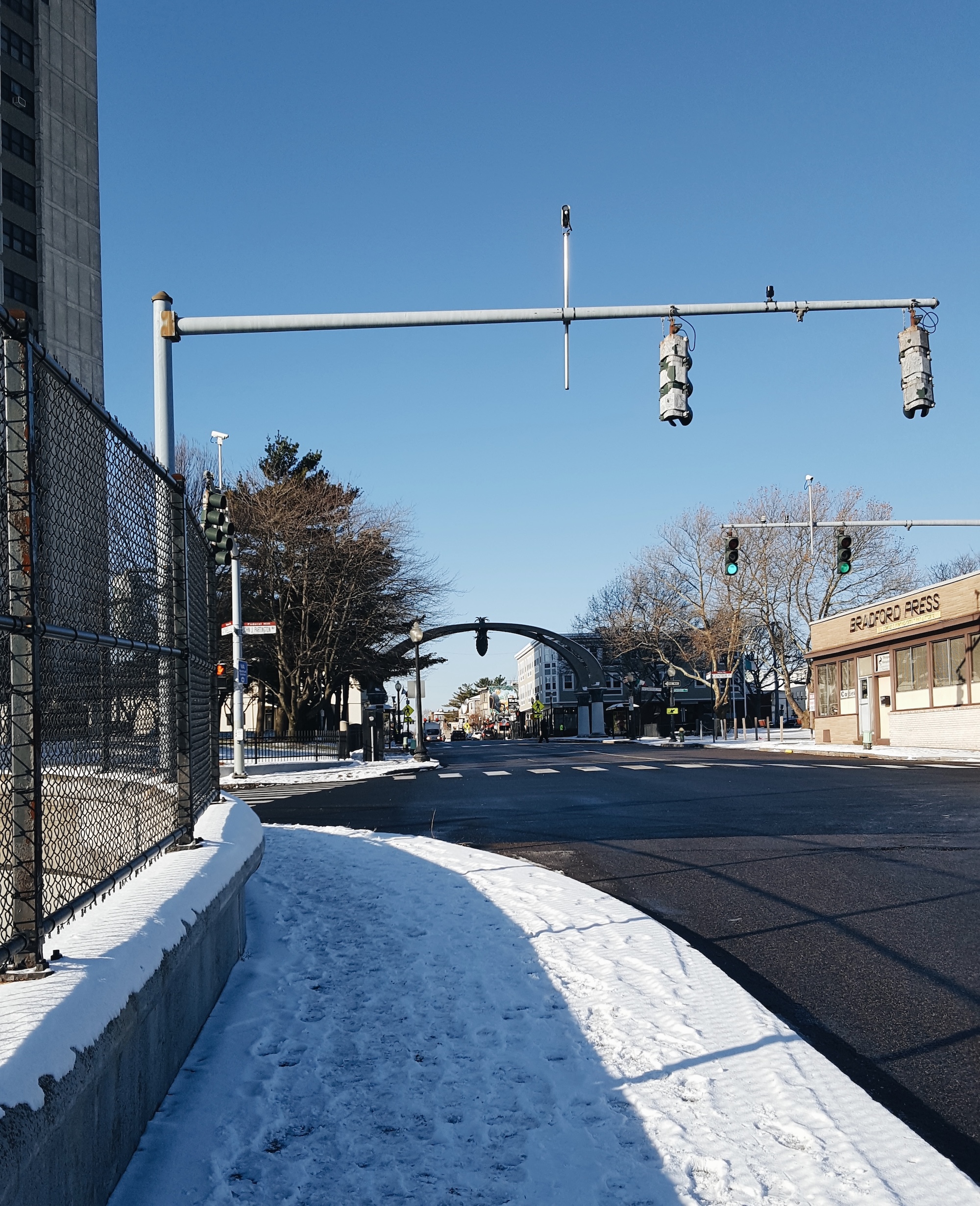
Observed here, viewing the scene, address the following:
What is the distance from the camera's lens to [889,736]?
3903 cm

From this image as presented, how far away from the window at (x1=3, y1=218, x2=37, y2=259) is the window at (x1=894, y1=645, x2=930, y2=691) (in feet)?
135

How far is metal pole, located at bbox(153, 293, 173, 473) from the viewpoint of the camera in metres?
10.6

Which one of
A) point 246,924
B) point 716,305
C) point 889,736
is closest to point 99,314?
point 889,736

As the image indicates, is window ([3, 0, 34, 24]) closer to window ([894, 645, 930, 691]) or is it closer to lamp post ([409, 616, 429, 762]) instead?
lamp post ([409, 616, 429, 762])

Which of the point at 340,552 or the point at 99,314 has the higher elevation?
the point at 99,314

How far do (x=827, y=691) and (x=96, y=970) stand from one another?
45.7 metres

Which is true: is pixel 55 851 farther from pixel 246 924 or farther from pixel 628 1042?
pixel 628 1042

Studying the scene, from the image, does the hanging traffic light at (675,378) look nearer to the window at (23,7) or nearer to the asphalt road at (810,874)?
the asphalt road at (810,874)

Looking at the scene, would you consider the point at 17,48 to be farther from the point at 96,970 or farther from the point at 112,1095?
the point at 112,1095

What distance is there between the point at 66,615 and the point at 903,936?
528 cm

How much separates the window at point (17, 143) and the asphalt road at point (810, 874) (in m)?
38.9

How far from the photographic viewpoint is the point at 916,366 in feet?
42.1

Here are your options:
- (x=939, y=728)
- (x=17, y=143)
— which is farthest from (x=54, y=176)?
(x=939, y=728)

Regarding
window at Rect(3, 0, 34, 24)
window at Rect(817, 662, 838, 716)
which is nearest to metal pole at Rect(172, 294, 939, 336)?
window at Rect(817, 662, 838, 716)
